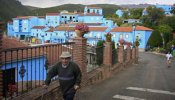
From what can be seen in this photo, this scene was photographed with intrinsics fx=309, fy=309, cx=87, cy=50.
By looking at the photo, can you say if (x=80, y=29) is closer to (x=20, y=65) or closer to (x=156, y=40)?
(x=20, y=65)

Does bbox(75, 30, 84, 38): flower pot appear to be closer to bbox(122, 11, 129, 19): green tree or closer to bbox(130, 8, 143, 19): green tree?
bbox(130, 8, 143, 19): green tree

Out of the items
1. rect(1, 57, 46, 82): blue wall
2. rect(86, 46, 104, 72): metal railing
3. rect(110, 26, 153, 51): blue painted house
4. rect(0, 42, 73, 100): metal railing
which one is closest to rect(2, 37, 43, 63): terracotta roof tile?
rect(0, 42, 73, 100): metal railing

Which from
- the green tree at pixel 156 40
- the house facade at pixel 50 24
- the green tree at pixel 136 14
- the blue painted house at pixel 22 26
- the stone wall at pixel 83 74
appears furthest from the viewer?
the green tree at pixel 136 14

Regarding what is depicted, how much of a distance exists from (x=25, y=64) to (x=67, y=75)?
2695 mm

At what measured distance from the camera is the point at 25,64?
892cm

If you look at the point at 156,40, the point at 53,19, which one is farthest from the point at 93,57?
the point at 53,19

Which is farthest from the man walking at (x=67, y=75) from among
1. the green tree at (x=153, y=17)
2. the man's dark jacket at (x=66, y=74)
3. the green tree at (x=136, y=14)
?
the green tree at (x=136, y=14)

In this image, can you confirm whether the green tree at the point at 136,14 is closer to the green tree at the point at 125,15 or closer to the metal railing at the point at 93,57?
the green tree at the point at 125,15

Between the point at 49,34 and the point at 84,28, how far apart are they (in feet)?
291

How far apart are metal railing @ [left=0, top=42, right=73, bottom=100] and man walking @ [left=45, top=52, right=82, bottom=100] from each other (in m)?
0.89

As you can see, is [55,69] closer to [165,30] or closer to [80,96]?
[80,96]

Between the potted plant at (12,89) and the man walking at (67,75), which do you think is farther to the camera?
Result: the potted plant at (12,89)

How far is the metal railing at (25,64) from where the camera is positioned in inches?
285

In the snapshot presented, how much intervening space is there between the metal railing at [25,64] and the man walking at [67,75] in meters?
0.89
